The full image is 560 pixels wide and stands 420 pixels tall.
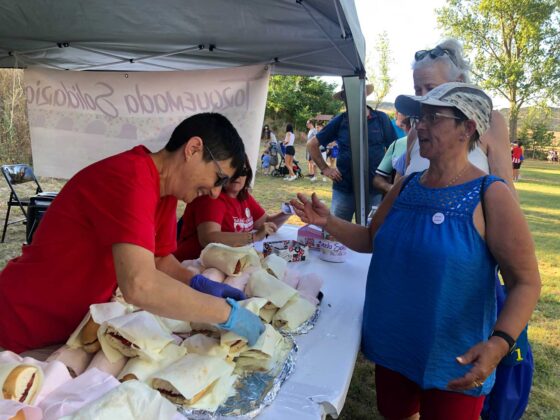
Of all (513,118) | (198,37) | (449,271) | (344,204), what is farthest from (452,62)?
(513,118)

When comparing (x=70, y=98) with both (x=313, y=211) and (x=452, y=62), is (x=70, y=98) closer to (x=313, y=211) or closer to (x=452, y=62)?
(x=313, y=211)

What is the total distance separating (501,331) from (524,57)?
31.7 meters

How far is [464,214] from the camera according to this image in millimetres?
1386

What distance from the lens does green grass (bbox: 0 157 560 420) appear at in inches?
110

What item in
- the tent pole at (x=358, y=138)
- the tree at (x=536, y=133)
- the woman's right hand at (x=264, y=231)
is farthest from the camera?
the tree at (x=536, y=133)

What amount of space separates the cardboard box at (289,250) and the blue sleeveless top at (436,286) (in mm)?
949

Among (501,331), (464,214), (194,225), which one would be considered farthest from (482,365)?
(194,225)

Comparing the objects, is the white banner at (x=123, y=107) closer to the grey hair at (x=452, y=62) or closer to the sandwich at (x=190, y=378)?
the grey hair at (x=452, y=62)

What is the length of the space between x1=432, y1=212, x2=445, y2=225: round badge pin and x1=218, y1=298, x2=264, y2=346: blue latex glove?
0.71 m

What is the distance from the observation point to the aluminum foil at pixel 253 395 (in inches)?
42.1

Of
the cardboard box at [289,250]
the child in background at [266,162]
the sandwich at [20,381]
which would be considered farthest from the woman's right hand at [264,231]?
the child in background at [266,162]

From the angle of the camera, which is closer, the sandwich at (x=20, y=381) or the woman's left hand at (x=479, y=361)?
the sandwich at (x=20, y=381)

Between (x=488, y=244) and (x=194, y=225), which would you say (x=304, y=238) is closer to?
(x=194, y=225)

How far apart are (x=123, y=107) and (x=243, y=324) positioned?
11.5 feet
